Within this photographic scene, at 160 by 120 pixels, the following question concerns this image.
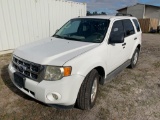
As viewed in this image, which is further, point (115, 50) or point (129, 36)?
point (129, 36)

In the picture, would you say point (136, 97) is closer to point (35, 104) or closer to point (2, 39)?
point (35, 104)

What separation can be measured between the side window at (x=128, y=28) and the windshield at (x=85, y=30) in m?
0.97

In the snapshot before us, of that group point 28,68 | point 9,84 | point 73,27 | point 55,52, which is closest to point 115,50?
point 73,27

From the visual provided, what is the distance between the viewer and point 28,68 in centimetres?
264

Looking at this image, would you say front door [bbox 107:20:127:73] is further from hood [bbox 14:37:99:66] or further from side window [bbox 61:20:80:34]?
side window [bbox 61:20:80:34]

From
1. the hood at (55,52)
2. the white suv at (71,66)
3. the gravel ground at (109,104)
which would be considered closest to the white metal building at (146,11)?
the gravel ground at (109,104)

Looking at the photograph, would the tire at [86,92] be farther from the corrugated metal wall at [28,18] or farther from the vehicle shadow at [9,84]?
the corrugated metal wall at [28,18]

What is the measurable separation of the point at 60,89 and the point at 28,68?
723 millimetres

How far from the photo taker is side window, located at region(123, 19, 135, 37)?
4.44 meters

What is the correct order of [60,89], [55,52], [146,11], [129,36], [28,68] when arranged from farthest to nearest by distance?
1. [146,11]
2. [129,36]
3. [55,52]
4. [28,68]
5. [60,89]

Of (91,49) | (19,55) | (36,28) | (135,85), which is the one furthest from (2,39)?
(135,85)

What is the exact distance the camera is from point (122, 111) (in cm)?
305

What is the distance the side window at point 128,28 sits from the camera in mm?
4442

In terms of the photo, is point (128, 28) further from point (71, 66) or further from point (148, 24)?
point (148, 24)
